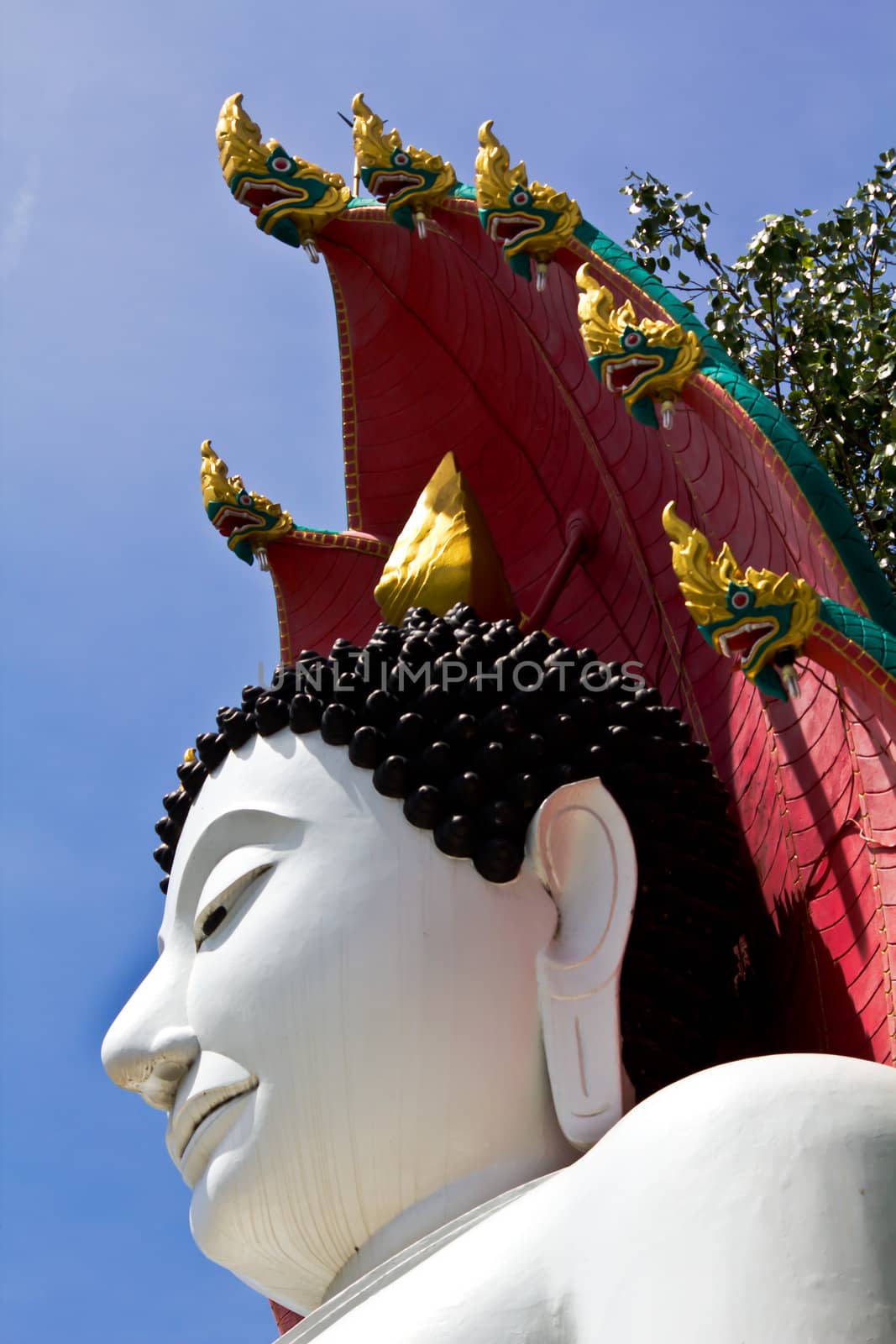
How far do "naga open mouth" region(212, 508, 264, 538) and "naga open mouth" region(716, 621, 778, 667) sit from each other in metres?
2.49

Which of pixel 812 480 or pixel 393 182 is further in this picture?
pixel 393 182

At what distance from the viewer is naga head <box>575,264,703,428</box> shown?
358 cm

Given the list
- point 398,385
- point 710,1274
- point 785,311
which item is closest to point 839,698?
point 710,1274

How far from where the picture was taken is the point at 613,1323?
2541 millimetres

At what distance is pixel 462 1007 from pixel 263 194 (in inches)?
102

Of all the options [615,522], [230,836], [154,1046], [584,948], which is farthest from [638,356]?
[154,1046]

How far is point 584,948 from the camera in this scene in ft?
11.2

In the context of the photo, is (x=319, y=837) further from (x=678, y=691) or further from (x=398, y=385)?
(x=398, y=385)

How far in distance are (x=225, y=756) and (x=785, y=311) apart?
15.6 ft

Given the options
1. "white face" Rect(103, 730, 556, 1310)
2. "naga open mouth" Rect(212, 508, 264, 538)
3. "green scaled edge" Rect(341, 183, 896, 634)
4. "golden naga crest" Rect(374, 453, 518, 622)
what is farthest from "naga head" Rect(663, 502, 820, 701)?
"naga open mouth" Rect(212, 508, 264, 538)

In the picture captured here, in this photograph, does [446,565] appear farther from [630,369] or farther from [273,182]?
[273,182]

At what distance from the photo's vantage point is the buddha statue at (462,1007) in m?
2.68

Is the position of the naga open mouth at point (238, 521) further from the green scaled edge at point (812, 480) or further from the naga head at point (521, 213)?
the green scaled edge at point (812, 480)

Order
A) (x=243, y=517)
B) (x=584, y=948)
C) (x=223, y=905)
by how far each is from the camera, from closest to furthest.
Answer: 1. (x=584, y=948)
2. (x=223, y=905)
3. (x=243, y=517)
